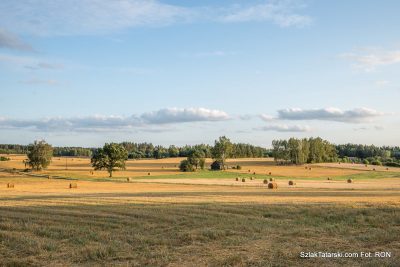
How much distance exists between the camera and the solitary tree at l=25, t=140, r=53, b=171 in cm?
10081

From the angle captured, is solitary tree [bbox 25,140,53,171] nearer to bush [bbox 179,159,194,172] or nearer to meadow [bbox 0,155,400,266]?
bush [bbox 179,159,194,172]

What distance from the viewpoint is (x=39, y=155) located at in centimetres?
10062

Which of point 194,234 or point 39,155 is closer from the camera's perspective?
point 194,234

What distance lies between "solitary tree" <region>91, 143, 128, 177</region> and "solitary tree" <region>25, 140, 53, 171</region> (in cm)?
1747

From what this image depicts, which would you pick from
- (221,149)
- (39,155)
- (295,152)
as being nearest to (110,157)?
(39,155)

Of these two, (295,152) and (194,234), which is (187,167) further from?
(194,234)

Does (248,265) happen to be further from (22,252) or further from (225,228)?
(22,252)

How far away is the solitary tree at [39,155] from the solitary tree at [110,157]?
17.5 metres

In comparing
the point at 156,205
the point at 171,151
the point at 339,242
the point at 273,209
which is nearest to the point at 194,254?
the point at 339,242

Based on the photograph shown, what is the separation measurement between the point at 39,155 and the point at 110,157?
21.7m

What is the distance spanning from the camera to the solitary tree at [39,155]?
101 metres

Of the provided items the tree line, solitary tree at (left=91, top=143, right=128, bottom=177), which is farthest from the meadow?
the tree line

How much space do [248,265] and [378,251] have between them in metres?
4.61

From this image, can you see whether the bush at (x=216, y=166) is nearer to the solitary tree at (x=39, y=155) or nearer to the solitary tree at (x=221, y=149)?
the solitary tree at (x=221, y=149)
